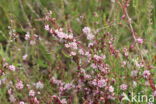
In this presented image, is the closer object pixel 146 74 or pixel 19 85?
pixel 146 74

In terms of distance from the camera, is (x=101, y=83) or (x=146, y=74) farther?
(x=101, y=83)

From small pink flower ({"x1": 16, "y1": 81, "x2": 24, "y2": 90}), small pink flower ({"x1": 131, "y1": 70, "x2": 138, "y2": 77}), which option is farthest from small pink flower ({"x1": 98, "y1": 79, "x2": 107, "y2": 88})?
small pink flower ({"x1": 16, "y1": 81, "x2": 24, "y2": 90})

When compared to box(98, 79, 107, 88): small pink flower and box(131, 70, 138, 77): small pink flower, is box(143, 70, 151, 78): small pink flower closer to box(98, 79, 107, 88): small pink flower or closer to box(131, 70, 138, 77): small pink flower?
box(131, 70, 138, 77): small pink flower

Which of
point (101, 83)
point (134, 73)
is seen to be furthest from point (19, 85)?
point (134, 73)

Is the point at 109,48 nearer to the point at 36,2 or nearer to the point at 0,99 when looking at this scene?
the point at 0,99

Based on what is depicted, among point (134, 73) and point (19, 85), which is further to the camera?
point (19, 85)

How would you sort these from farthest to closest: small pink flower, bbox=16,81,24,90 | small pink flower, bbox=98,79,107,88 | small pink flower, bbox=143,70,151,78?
small pink flower, bbox=16,81,24,90 → small pink flower, bbox=98,79,107,88 → small pink flower, bbox=143,70,151,78

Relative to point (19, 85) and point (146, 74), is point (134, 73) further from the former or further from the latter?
point (19, 85)

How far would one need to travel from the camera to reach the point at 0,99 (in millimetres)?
2395

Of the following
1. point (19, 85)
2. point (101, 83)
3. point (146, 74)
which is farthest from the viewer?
point (19, 85)

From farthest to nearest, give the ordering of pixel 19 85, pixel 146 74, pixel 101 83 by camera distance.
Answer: pixel 19 85 → pixel 101 83 → pixel 146 74

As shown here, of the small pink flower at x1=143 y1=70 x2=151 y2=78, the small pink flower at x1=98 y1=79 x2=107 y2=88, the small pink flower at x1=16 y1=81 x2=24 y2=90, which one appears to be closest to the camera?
the small pink flower at x1=143 y1=70 x2=151 y2=78

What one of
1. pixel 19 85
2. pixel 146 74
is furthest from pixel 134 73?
pixel 19 85

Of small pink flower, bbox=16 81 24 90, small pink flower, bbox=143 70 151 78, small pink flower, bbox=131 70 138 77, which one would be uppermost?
small pink flower, bbox=131 70 138 77
